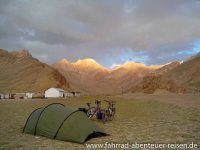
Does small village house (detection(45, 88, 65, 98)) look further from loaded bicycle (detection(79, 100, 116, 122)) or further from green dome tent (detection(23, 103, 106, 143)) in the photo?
green dome tent (detection(23, 103, 106, 143))

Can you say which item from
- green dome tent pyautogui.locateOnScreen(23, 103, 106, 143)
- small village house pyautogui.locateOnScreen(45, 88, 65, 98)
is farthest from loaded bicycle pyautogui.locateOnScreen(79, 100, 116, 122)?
small village house pyautogui.locateOnScreen(45, 88, 65, 98)

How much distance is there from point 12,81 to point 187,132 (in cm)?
18452

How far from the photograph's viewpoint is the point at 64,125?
1694 cm

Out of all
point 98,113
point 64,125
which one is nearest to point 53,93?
point 98,113

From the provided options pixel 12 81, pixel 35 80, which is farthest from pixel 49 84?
pixel 12 81

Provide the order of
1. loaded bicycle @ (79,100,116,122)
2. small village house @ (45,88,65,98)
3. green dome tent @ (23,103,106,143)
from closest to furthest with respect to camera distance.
→ green dome tent @ (23,103,106,143) < loaded bicycle @ (79,100,116,122) < small village house @ (45,88,65,98)

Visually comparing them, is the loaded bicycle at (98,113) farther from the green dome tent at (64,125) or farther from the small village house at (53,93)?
the small village house at (53,93)

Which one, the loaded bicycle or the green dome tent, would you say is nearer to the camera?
the green dome tent

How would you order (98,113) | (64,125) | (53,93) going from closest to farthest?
(64,125)
(98,113)
(53,93)

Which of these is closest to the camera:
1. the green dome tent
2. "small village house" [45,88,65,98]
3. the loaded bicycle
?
the green dome tent

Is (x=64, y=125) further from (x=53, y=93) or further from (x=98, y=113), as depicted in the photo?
(x=53, y=93)

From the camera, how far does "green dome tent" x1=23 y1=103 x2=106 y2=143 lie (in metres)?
16.5

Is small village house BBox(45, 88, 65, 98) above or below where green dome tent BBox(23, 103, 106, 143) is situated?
above

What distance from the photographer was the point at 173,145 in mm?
14898
